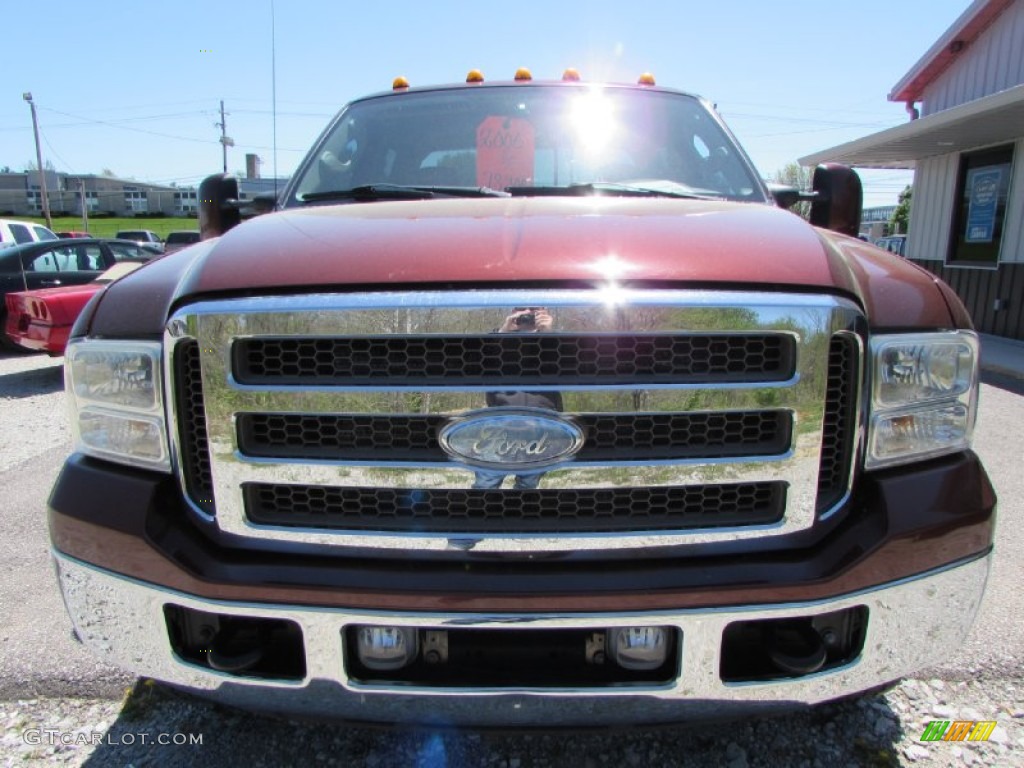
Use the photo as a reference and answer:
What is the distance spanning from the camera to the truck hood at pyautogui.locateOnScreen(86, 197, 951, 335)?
1.45 meters

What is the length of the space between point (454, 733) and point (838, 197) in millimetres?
2215

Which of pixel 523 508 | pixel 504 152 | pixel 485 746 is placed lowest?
pixel 485 746

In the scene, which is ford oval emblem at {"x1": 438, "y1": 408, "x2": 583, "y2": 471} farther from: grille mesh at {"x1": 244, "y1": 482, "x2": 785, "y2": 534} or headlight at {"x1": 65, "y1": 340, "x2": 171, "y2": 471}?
headlight at {"x1": 65, "y1": 340, "x2": 171, "y2": 471}

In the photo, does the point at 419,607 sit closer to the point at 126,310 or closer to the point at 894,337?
the point at 126,310

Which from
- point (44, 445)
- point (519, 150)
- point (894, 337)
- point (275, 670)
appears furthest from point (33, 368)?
point (894, 337)

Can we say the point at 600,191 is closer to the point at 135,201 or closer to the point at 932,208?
the point at 932,208

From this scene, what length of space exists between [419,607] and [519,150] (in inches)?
73.7

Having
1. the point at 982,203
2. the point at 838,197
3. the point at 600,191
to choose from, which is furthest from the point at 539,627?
the point at 982,203

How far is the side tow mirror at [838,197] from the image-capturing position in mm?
2564

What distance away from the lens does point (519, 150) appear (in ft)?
8.84

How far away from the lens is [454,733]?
1590mm

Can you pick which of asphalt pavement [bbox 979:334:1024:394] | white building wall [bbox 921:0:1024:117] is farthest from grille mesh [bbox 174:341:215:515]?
white building wall [bbox 921:0:1024:117]

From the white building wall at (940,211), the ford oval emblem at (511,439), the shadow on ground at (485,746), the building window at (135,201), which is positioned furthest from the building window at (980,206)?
the building window at (135,201)

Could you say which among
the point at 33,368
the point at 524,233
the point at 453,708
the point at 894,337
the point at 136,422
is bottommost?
the point at 33,368
